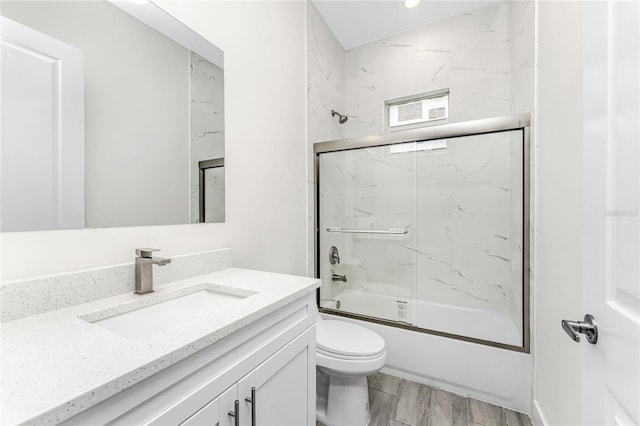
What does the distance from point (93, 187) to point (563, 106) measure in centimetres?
185

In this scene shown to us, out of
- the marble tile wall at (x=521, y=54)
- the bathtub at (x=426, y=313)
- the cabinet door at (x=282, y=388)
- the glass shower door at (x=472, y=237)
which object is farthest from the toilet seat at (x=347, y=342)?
the marble tile wall at (x=521, y=54)

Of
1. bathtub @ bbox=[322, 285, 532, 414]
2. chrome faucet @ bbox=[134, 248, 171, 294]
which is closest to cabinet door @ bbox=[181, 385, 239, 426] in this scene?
chrome faucet @ bbox=[134, 248, 171, 294]

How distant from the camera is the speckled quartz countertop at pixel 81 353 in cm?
41

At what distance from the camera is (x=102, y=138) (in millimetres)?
952

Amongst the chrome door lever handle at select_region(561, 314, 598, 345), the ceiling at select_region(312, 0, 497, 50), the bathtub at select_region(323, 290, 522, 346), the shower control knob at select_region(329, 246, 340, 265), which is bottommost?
the bathtub at select_region(323, 290, 522, 346)

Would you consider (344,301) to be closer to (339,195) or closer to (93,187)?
(339,195)

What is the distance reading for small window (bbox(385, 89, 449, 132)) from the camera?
8.30 ft

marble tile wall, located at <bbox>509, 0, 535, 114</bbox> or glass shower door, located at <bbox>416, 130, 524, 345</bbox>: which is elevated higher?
marble tile wall, located at <bbox>509, 0, 535, 114</bbox>

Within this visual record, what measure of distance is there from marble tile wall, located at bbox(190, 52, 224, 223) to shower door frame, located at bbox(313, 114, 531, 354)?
1004 millimetres

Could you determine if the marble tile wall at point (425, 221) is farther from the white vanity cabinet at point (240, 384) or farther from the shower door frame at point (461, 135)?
the white vanity cabinet at point (240, 384)

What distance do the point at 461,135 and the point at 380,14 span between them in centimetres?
131

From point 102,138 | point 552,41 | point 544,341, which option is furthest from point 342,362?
point 552,41

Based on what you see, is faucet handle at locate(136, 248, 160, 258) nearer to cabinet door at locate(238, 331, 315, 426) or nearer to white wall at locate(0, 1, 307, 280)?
white wall at locate(0, 1, 307, 280)

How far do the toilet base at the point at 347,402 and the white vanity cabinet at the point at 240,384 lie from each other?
45cm
